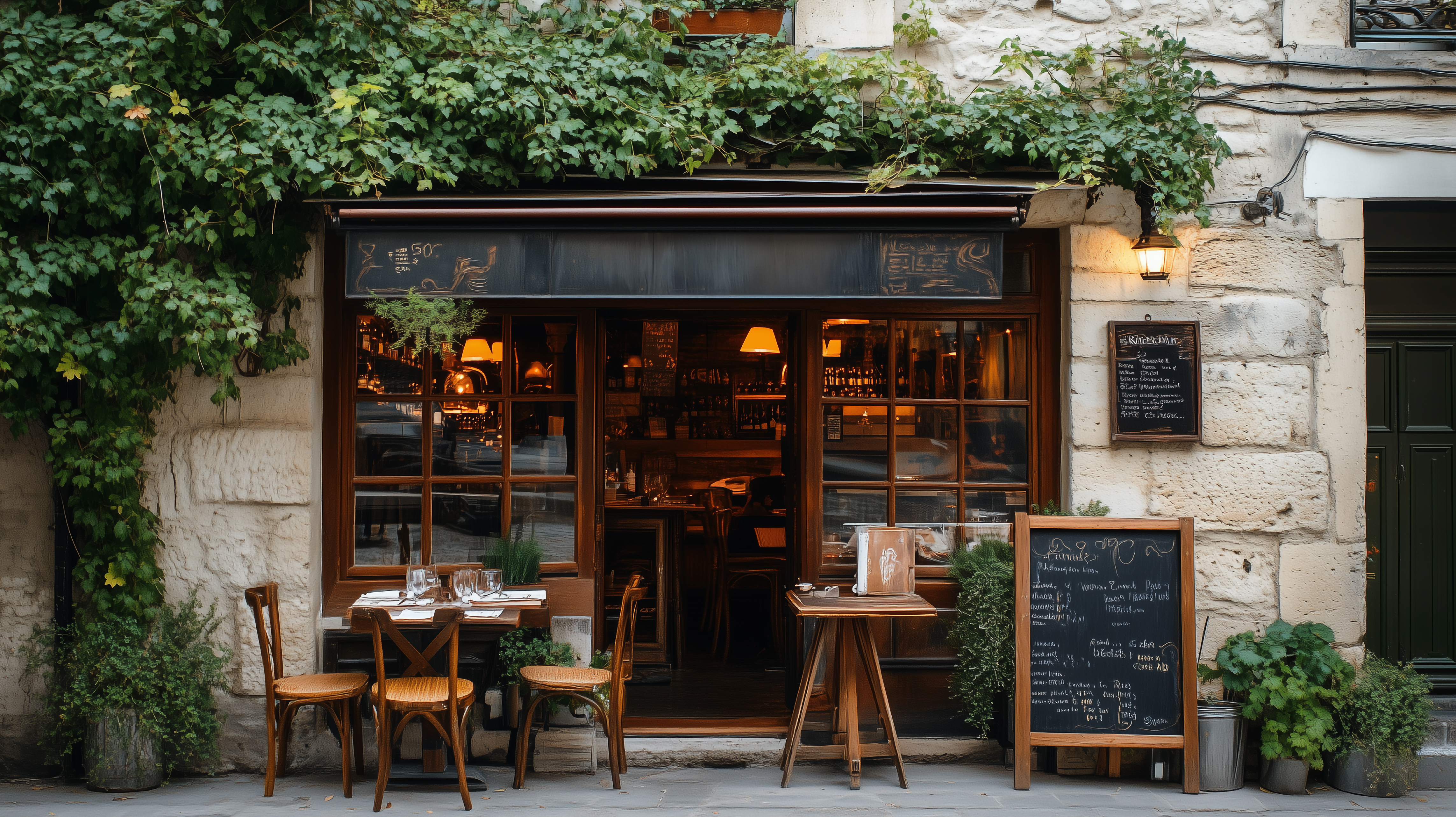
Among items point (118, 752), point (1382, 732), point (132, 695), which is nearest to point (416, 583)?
point (132, 695)

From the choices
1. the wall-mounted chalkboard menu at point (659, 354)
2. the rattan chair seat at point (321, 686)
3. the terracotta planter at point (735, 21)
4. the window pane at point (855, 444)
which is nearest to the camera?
the rattan chair seat at point (321, 686)

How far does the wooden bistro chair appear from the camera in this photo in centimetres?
428

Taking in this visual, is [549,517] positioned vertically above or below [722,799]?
above

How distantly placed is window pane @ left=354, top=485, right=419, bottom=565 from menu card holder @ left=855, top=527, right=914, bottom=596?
7.86 feet

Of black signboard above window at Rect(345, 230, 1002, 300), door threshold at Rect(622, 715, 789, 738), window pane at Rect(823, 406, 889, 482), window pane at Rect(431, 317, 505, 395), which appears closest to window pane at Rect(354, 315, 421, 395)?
window pane at Rect(431, 317, 505, 395)

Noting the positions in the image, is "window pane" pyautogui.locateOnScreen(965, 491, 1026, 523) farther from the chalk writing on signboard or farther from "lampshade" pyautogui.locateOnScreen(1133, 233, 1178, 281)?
"lampshade" pyautogui.locateOnScreen(1133, 233, 1178, 281)

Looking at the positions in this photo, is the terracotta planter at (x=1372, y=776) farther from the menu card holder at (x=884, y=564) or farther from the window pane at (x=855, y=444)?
the window pane at (x=855, y=444)

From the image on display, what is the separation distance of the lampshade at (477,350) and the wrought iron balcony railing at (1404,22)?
4.96m

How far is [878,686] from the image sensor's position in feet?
14.7

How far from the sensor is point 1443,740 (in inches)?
192

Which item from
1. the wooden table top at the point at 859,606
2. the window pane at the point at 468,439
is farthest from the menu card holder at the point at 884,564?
the window pane at the point at 468,439

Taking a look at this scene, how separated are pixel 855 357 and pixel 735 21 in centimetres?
193

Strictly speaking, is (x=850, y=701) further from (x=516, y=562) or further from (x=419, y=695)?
(x=419, y=695)

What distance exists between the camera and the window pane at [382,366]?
5043mm
